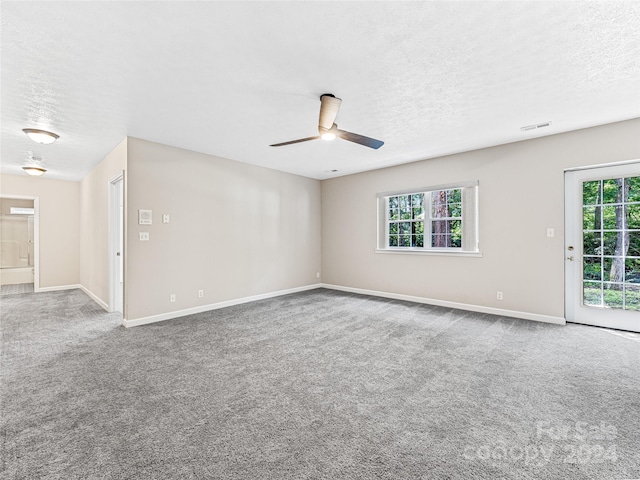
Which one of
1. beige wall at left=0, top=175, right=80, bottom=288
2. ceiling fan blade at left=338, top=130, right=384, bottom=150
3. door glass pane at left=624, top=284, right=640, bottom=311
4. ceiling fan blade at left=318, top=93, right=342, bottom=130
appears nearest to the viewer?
ceiling fan blade at left=318, top=93, right=342, bottom=130

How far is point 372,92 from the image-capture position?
2.79m

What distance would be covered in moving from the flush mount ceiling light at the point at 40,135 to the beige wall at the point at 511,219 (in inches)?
201

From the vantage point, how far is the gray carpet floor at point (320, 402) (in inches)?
61.7

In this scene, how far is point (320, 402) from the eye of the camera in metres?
2.14

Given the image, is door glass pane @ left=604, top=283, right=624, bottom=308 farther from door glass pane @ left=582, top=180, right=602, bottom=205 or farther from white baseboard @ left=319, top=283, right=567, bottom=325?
door glass pane @ left=582, top=180, right=602, bottom=205

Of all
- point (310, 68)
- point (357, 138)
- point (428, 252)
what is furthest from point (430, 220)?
point (310, 68)

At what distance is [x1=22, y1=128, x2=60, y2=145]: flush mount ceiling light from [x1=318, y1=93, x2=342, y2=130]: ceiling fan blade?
11.7 ft

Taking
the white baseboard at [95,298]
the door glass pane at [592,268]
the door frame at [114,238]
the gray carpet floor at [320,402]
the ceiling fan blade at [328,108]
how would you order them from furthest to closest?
the white baseboard at [95,298] → the door frame at [114,238] → the door glass pane at [592,268] → the ceiling fan blade at [328,108] → the gray carpet floor at [320,402]

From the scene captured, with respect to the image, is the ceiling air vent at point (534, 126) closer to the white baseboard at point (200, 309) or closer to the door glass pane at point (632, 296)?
the door glass pane at point (632, 296)

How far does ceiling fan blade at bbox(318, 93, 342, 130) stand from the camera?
2.72m

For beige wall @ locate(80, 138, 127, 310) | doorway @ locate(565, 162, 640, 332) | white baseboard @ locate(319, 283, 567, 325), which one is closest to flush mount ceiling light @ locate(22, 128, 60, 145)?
beige wall @ locate(80, 138, 127, 310)

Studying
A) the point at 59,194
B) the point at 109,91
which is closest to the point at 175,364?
the point at 109,91

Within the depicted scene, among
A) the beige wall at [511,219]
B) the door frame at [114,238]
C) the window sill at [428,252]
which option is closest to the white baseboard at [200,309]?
the door frame at [114,238]

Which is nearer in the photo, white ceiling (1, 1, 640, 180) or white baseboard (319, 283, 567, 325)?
white ceiling (1, 1, 640, 180)
